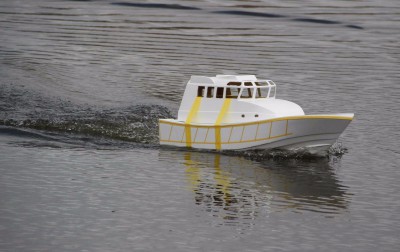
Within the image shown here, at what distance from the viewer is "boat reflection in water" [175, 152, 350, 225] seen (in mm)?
40906

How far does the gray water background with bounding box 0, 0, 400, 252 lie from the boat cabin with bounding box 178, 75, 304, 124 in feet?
7.26

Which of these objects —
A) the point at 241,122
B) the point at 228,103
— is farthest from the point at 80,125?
the point at 241,122

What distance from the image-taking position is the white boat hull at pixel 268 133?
166 feet

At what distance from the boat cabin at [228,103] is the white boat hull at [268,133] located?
1.77 ft

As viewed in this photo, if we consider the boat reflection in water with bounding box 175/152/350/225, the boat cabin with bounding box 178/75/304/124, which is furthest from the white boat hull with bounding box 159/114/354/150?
the boat reflection in water with bounding box 175/152/350/225

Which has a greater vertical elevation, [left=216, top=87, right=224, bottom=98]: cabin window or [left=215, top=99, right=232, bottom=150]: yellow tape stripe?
[left=216, top=87, right=224, bottom=98]: cabin window

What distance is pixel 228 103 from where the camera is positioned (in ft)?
173

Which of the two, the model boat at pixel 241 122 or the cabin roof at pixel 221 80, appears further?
the cabin roof at pixel 221 80

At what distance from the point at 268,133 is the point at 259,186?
6.64 metres

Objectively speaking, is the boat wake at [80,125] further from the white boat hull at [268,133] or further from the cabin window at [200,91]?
the cabin window at [200,91]

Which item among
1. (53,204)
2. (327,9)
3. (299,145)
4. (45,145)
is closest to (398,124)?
(299,145)

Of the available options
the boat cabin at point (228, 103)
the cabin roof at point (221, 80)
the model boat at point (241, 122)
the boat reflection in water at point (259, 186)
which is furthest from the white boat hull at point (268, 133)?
the cabin roof at point (221, 80)

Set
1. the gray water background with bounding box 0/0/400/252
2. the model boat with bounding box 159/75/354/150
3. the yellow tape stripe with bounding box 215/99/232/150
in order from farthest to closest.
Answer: the yellow tape stripe with bounding box 215/99/232/150, the model boat with bounding box 159/75/354/150, the gray water background with bounding box 0/0/400/252

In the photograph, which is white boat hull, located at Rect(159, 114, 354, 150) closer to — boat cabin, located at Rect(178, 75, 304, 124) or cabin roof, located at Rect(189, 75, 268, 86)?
boat cabin, located at Rect(178, 75, 304, 124)
